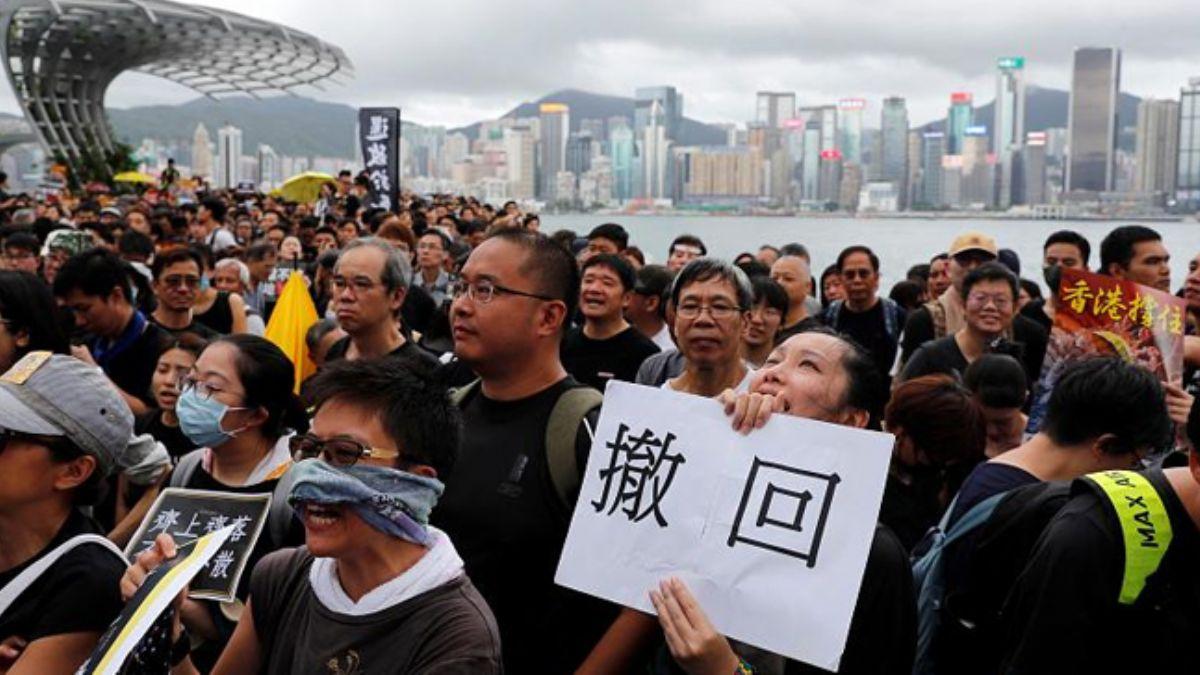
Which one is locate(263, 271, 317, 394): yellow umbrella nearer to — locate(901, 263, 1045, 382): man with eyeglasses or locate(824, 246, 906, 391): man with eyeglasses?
locate(901, 263, 1045, 382): man with eyeglasses

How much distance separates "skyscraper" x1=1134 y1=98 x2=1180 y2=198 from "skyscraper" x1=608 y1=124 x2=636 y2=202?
4608 centimetres

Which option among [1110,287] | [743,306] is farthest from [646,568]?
[1110,287]

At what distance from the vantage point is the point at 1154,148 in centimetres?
7550

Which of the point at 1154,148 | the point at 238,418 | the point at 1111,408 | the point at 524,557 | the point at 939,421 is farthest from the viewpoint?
the point at 1154,148

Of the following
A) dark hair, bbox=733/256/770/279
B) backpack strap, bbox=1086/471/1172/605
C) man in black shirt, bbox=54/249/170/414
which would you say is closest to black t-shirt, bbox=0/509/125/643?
backpack strap, bbox=1086/471/1172/605

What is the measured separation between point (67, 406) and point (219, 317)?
4.17 m

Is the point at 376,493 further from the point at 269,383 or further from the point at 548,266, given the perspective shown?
the point at 269,383

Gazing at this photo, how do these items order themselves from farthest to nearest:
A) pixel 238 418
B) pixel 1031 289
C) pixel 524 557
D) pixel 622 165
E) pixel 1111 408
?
1. pixel 622 165
2. pixel 1031 289
3. pixel 238 418
4. pixel 1111 408
5. pixel 524 557

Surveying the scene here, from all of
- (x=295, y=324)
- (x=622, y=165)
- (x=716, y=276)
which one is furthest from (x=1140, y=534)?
(x=622, y=165)

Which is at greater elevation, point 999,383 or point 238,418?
point 999,383

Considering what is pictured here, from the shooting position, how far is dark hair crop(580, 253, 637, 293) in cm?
582

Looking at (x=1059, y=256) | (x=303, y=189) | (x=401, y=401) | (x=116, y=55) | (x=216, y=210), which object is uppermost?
(x=116, y=55)

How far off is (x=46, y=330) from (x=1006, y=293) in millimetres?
4360

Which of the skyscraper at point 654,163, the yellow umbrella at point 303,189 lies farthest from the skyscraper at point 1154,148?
the yellow umbrella at point 303,189
